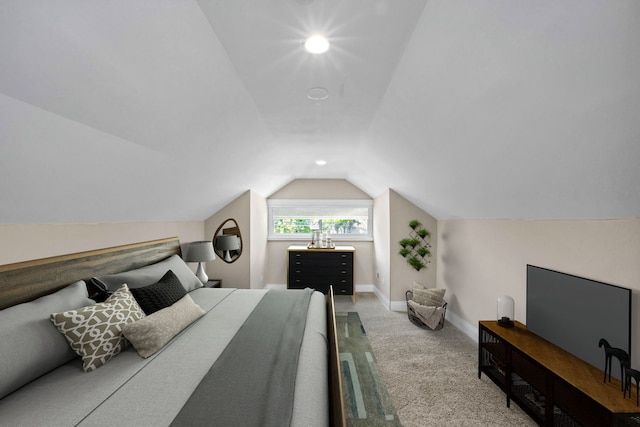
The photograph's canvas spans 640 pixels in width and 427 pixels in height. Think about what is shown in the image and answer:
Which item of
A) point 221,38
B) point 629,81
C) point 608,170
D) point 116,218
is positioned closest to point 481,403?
point 608,170

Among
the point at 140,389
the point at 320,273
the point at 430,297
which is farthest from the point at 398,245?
the point at 140,389

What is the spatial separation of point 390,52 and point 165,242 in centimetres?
298

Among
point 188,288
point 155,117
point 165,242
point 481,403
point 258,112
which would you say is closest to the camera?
point 155,117

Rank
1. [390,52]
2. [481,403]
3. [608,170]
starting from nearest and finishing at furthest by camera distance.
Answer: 1. [608,170]
2. [390,52]
3. [481,403]

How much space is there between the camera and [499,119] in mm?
1487

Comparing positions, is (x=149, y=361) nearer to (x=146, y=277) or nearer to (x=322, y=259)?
(x=146, y=277)

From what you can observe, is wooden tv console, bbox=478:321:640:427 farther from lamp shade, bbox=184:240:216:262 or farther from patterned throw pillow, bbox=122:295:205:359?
lamp shade, bbox=184:240:216:262

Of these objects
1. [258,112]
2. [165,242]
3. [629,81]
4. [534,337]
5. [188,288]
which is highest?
[258,112]

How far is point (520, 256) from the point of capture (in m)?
2.48

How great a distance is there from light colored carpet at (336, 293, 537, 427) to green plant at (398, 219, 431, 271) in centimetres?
87

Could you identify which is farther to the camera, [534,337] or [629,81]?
[534,337]

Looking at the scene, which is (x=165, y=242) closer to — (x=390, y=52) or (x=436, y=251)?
(x=390, y=52)

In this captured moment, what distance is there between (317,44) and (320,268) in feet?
12.6

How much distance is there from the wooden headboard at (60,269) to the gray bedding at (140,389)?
0.56m
